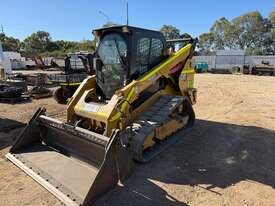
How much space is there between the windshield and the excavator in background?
13.9 feet

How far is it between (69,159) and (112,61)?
2.22 m

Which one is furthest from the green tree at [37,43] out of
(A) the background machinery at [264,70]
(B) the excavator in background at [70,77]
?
(B) the excavator in background at [70,77]

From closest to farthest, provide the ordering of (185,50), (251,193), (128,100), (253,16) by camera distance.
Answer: (251,193), (128,100), (185,50), (253,16)

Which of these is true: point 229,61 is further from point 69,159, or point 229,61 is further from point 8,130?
point 69,159

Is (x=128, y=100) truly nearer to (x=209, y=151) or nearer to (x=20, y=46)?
(x=209, y=151)

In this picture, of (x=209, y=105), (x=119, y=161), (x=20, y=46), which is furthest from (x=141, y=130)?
(x=20, y=46)

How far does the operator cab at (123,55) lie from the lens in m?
5.02

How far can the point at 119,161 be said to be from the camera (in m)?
3.61

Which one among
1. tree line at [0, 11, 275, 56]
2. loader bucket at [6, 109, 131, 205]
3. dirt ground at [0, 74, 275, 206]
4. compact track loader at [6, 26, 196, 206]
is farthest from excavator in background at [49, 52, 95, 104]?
tree line at [0, 11, 275, 56]

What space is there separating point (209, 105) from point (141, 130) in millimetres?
6238

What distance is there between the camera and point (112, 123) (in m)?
4.42

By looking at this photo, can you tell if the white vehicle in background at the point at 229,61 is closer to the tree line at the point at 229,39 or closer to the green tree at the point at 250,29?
the tree line at the point at 229,39

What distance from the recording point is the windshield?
5.11 meters

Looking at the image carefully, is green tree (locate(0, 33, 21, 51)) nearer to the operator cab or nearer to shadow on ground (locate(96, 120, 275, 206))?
the operator cab
